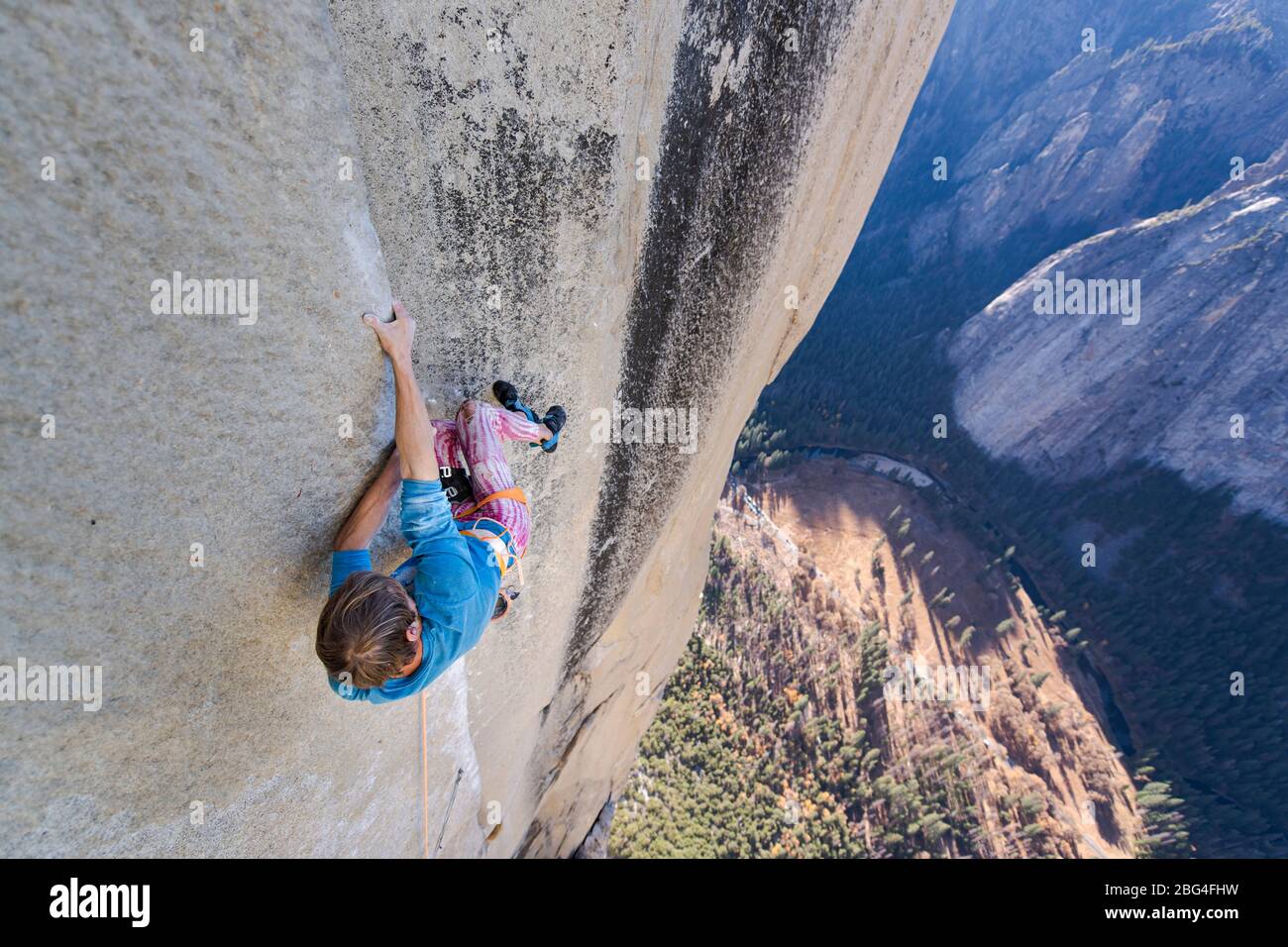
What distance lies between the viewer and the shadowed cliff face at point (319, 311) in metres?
1.46

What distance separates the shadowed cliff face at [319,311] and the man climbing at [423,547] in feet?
0.41

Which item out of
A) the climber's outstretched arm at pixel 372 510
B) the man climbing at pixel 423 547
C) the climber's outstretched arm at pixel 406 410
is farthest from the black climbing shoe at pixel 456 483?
the climber's outstretched arm at pixel 406 410

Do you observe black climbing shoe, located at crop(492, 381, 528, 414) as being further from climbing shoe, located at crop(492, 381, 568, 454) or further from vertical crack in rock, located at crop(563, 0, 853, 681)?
vertical crack in rock, located at crop(563, 0, 853, 681)

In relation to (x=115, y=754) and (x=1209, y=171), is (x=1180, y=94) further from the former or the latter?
(x=115, y=754)

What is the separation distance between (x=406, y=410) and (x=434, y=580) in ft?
1.92

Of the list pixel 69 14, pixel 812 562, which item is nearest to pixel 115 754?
pixel 69 14

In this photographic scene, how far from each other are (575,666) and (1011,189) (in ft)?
104

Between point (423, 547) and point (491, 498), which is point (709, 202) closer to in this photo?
point (491, 498)

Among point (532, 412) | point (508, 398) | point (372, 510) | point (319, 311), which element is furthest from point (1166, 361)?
point (319, 311)

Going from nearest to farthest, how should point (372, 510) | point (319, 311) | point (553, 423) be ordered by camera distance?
point (319, 311) → point (372, 510) → point (553, 423)

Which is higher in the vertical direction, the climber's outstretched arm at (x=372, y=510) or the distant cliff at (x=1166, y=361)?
the distant cliff at (x=1166, y=361)

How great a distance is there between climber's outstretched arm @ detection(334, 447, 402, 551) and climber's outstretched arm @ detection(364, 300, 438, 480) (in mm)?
119

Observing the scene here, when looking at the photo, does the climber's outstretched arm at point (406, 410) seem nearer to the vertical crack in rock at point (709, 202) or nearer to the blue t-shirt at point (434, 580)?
the blue t-shirt at point (434, 580)

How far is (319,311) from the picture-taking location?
1.88 metres
